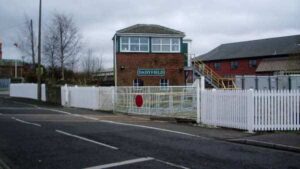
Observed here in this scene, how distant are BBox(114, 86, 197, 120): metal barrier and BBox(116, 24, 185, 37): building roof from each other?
53.1ft

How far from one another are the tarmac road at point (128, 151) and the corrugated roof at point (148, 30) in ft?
90.7

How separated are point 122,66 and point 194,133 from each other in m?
27.5

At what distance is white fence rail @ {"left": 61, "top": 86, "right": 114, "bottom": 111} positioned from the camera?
29203 millimetres

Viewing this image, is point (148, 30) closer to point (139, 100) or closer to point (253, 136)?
point (139, 100)

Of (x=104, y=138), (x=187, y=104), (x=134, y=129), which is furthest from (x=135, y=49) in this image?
(x=104, y=138)

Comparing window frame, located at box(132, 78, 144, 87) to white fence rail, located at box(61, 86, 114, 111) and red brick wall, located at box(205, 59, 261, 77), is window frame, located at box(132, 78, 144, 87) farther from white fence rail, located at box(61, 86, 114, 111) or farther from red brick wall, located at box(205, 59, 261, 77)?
red brick wall, located at box(205, 59, 261, 77)

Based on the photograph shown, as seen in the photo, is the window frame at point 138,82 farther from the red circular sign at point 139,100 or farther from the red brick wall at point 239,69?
A: the red brick wall at point 239,69

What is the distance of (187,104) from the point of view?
20.4m

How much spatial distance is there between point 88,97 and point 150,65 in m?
13.0

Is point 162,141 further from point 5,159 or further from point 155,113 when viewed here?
point 155,113

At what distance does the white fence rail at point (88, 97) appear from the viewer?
2920 centimetres

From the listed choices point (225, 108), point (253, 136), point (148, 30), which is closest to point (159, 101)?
point (225, 108)

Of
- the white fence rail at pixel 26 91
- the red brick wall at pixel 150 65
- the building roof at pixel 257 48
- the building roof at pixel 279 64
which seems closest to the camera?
the red brick wall at pixel 150 65

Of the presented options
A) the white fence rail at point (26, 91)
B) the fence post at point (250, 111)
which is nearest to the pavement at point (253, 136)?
the fence post at point (250, 111)
